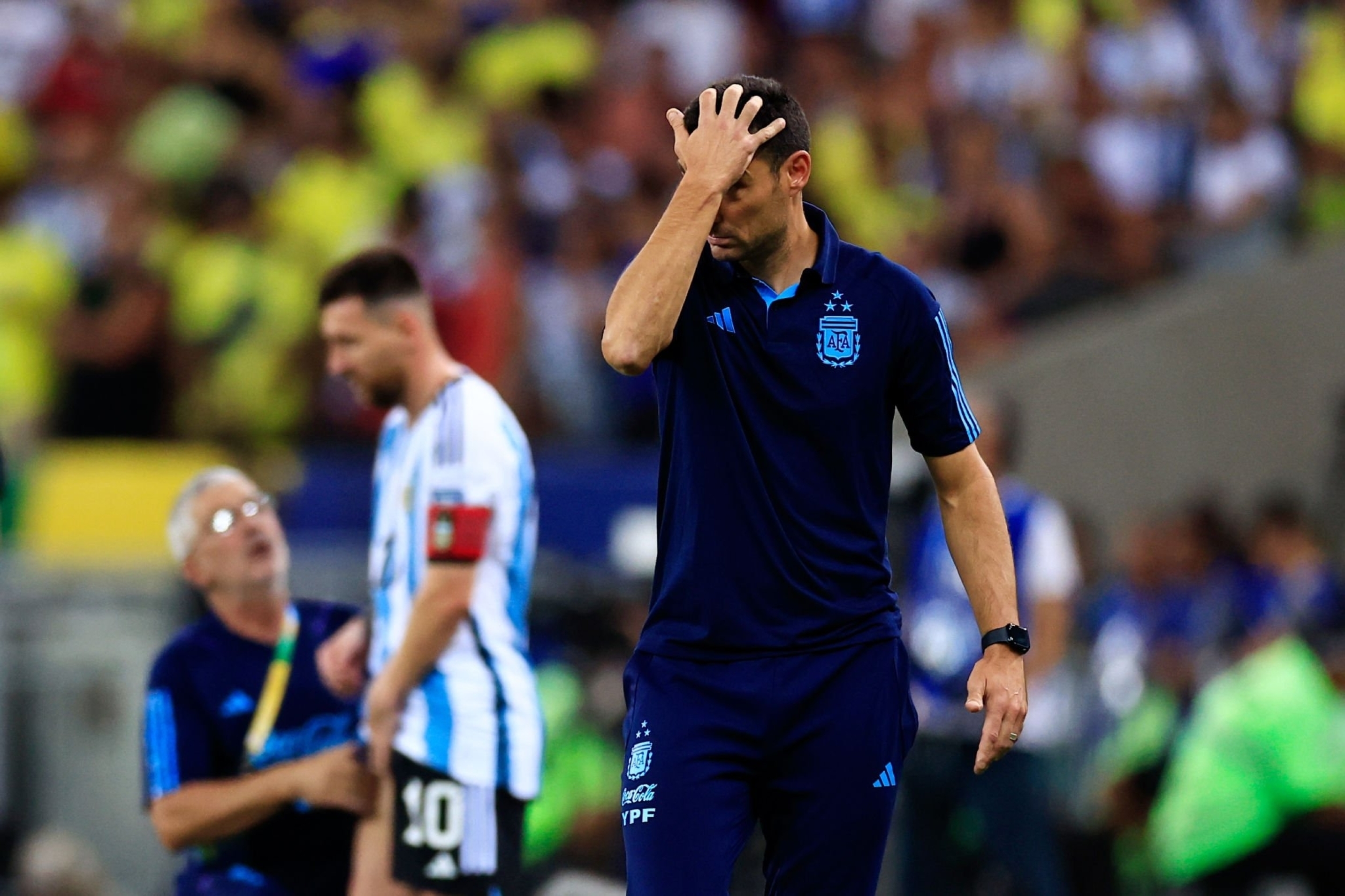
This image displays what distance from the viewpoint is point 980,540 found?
4.72 meters

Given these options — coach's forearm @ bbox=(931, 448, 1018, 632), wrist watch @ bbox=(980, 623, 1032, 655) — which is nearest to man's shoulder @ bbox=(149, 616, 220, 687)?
coach's forearm @ bbox=(931, 448, 1018, 632)

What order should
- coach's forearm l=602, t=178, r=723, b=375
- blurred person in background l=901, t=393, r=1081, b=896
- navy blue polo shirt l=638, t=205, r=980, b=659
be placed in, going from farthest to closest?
blurred person in background l=901, t=393, r=1081, b=896
navy blue polo shirt l=638, t=205, r=980, b=659
coach's forearm l=602, t=178, r=723, b=375

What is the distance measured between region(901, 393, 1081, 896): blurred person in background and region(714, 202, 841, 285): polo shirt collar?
11.2 ft

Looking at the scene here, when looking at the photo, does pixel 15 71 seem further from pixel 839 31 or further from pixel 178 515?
pixel 178 515

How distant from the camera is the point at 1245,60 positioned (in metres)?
14.6

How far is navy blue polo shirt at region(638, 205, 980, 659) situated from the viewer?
455cm

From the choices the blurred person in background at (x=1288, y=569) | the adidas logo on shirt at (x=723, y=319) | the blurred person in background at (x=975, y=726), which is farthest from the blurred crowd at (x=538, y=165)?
the adidas logo on shirt at (x=723, y=319)

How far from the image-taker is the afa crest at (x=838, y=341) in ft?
15.1

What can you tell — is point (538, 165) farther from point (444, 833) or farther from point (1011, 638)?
point (1011, 638)

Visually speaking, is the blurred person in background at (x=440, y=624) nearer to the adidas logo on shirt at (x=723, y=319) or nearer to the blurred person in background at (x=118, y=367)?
the adidas logo on shirt at (x=723, y=319)

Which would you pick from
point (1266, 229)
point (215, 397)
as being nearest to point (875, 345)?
point (215, 397)

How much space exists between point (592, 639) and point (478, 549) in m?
5.40

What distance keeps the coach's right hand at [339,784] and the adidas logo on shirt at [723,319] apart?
1.93 meters

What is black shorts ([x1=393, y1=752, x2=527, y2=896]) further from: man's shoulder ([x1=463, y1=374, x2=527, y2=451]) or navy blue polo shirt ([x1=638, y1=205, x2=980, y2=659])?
navy blue polo shirt ([x1=638, y1=205, x2=980, y2=659])
